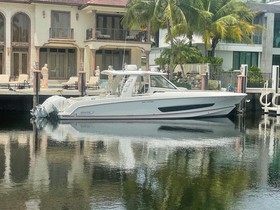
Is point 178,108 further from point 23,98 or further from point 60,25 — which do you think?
point 60,25

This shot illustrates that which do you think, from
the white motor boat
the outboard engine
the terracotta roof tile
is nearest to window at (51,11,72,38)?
the terracotta roof tile

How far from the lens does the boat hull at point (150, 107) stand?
26906 millimetres

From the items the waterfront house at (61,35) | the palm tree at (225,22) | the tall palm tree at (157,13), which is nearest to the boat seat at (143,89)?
the tall palm tree at (157,13)

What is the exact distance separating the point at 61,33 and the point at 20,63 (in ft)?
13.0

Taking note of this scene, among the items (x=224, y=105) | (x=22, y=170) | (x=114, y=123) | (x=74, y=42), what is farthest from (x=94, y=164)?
(x=74, y=42)

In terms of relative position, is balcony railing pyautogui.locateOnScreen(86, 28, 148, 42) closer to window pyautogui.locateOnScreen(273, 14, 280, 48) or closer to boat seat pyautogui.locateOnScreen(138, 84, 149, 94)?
window pyautogui.locateOnScreen(273, 14, 280, 48)

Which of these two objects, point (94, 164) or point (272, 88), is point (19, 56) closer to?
point (272, 88)

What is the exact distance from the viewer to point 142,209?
36.0 ft

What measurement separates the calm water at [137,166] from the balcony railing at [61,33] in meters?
16.6

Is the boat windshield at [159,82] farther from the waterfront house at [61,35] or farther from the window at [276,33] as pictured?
the window at [276,33]

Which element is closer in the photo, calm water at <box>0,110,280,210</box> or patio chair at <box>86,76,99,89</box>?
calm water at <box>0,110,280,210</box>

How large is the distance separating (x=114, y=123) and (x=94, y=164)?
10720 millimetres

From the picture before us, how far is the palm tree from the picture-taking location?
3700 cm

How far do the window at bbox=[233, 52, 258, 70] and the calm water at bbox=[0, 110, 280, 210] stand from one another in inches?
812
